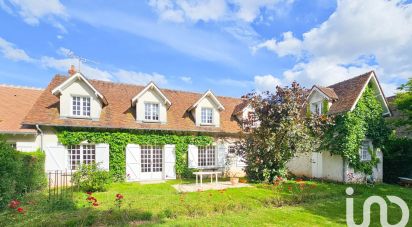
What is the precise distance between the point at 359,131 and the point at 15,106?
74.7ft

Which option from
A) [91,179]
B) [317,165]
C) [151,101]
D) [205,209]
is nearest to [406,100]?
[317,165]

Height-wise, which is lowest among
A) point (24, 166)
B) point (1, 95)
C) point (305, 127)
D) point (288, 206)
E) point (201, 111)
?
point (288, 206)

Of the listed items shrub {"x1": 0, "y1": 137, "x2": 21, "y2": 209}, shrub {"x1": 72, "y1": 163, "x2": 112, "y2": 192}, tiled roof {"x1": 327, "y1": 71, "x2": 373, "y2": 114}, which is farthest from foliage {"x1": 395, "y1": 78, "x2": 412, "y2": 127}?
shrub {"x1": 0, "y1": 137, "x2": 21, "y2": 209}

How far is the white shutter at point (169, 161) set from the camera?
18.0 meters

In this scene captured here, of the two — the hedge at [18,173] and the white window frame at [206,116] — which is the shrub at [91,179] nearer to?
the hedge at [18,173]

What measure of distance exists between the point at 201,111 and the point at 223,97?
16.2 ft

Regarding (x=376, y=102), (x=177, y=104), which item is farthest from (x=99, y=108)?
(x=376, y=102)

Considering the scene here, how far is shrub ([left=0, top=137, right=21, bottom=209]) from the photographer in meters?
9.26

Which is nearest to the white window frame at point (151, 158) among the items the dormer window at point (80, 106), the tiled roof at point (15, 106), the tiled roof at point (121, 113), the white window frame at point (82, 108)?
the tiled roof at point (121, 113)

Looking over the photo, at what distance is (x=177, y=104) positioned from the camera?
2095 cm

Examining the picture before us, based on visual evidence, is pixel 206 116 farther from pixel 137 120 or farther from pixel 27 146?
pixel 27 146

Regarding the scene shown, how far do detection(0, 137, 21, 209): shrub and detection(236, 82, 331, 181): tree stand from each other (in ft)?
35.9

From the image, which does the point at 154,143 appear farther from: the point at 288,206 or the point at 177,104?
the point at 288,206

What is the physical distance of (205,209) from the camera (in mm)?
9797
